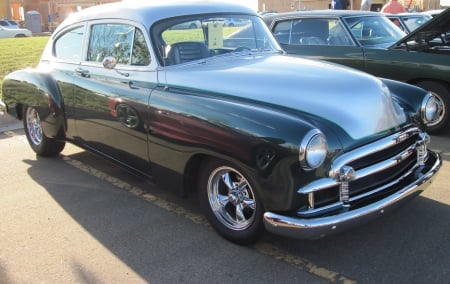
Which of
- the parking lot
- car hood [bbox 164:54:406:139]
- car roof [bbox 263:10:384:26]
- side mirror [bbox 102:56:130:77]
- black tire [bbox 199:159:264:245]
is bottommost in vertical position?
the parking lot

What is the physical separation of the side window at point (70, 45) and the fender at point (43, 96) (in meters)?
0.29

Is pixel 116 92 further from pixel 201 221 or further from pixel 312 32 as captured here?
pixel 312 32

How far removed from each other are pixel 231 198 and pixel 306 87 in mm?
972

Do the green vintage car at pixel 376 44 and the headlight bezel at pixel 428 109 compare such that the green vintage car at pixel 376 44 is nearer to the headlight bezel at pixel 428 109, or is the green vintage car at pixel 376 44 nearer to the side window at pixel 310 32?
the side window at pixel 310 32

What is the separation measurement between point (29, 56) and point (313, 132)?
1426 cm

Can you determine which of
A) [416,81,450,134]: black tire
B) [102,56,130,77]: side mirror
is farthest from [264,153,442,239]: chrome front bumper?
[416,81,450,134]: black tire

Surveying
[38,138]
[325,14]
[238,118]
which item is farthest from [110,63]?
[325,14]

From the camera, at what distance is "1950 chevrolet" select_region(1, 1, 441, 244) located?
2.99 metres

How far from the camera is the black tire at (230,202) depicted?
3301mm

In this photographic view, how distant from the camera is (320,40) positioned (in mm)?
7352

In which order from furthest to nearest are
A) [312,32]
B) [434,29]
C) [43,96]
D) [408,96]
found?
[312,32] < [434,29] < [43,96] < [408,96]

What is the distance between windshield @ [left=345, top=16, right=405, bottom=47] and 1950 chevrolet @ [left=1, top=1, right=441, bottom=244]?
2710mm

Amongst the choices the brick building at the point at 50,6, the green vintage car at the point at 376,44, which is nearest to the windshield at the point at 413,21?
the green vintage car at the point at 376,44

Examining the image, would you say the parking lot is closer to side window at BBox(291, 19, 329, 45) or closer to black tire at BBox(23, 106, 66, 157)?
black tire at BBox(23, 106, 66, 157)
